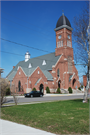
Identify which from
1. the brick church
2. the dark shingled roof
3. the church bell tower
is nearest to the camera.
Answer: the brick church

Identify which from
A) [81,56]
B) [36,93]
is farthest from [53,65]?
[81,56]

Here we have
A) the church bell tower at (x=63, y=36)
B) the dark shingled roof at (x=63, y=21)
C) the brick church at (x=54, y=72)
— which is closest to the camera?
the brick church at (x=54, y=72)

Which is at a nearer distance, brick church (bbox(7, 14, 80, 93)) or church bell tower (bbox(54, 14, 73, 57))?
brick church (bbox(7, 14, 80, 93))

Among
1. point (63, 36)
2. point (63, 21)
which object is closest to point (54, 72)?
point (63, 36)

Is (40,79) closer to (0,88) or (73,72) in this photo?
(73,72)

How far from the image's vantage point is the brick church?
39.4 meters

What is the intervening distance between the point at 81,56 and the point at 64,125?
9986mm

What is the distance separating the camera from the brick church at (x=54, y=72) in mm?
39375

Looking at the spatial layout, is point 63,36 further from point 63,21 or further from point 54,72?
point 54,72

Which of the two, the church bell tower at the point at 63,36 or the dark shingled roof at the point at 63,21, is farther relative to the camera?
the dark shingled roof at the point at 63,21

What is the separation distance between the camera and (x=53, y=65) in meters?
46.1

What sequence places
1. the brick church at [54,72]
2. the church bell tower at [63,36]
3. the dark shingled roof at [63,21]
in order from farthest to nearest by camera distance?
1. the dark shingled roof at [63,21]
2. the church bell tower at [63,36]
3. the brick church at [54,72]

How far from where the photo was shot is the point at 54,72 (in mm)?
45844

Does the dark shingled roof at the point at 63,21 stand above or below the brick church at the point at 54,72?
above
